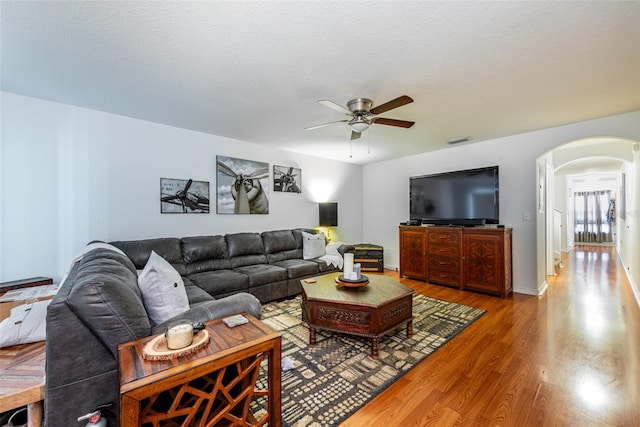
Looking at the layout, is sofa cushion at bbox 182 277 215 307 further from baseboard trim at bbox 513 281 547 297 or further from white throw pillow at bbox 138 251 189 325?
baseboard trim at bbox 513 281 547 297

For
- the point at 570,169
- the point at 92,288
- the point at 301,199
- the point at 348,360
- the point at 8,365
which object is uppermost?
the point at 570,169

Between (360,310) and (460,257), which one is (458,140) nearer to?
(460,257)

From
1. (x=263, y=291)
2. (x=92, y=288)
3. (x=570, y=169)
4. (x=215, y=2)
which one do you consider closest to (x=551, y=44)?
(x=215, y=2)

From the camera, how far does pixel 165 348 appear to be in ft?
3.82

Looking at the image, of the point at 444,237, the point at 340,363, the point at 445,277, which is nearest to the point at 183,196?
the point at 340,363

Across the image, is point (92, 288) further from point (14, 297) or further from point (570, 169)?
point (570, 169)

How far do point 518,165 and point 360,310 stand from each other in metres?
3.54

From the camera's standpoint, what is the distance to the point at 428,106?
2.85 metres

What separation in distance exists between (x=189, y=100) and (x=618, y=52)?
363 centimetres

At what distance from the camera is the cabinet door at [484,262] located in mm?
3729

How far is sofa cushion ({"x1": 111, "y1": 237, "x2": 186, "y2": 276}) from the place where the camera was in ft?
9.79

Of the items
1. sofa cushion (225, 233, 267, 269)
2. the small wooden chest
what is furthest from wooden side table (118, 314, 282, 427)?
the small wooden chest

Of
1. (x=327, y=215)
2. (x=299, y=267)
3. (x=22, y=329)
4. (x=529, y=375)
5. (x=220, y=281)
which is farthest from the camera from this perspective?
(x=327, y=215)

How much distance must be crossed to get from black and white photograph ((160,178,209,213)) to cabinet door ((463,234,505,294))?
4.04 metres
